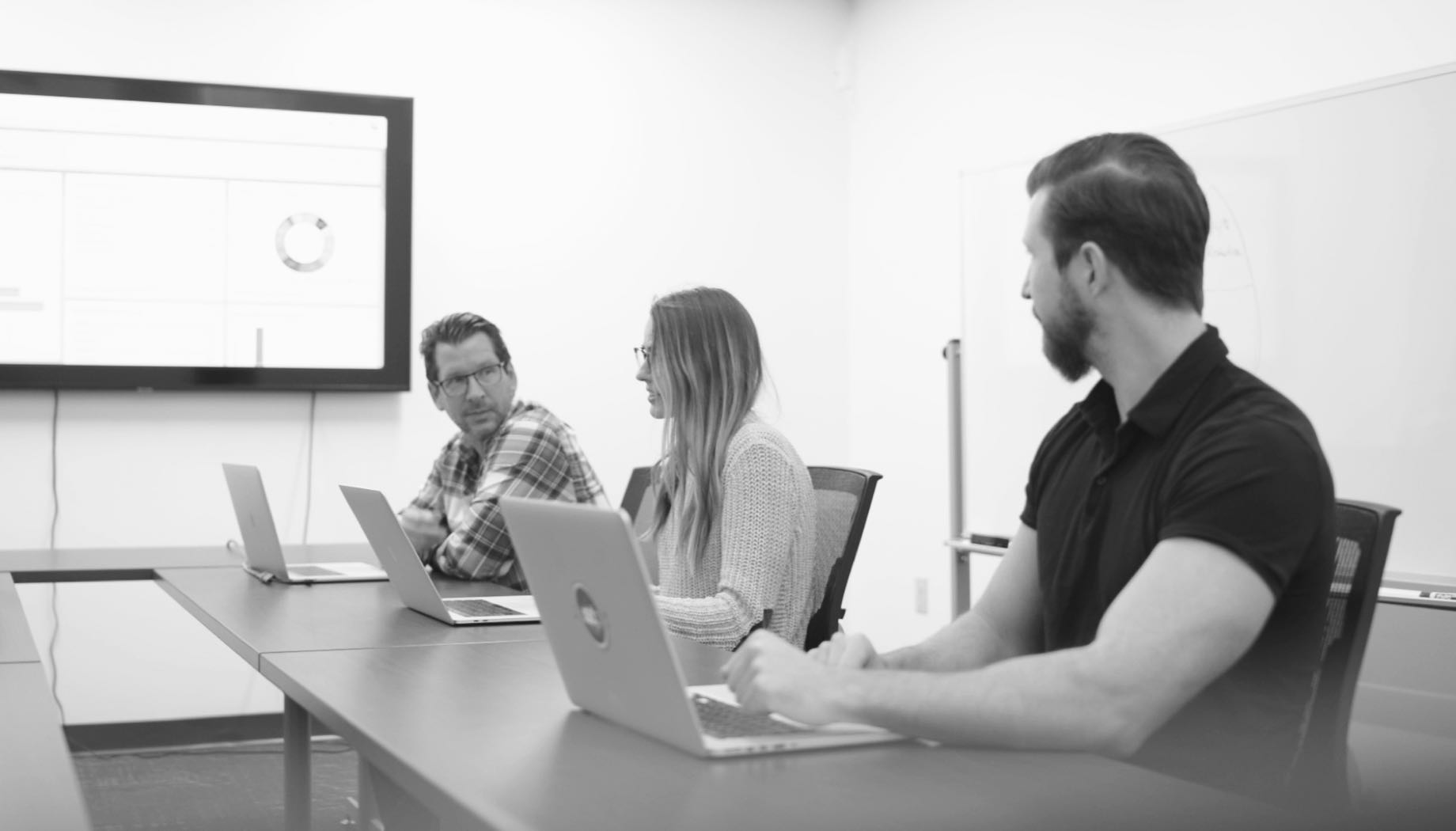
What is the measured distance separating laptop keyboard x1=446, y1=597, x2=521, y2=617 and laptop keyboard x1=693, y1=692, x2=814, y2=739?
0.91m

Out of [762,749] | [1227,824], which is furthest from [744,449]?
[1227,824]

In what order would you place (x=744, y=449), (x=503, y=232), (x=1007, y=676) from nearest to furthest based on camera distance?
(x=1007, y=676) < (x=744, y=449) < (x=503, y=232)

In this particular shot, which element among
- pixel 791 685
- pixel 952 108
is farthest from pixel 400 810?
pixel 952 108

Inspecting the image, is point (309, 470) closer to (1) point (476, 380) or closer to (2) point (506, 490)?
(1) point (476, 380)

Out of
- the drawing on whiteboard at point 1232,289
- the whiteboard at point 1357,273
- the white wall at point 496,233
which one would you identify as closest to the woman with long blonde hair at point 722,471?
the whiteboard at point 1357,273

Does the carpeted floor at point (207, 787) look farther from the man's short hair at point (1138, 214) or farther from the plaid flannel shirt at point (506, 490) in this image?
the man's short hair at point (1138, 214)

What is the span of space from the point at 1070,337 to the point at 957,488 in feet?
8.61

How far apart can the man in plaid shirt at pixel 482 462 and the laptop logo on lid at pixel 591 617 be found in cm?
147

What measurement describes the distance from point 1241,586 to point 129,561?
2.86 m

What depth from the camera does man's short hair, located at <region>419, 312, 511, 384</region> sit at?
10.4 ft

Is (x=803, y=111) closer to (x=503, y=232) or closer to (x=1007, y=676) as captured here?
(x=503, y=232)

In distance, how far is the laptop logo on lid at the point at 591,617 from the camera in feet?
4.09

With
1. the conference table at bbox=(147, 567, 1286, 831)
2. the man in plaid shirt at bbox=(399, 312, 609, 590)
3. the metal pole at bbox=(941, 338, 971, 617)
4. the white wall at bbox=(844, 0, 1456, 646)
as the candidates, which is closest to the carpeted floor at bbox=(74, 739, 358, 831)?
the man in plaid shirt at bbox=(399, 312, 609, 590)

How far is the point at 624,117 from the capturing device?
4.93 meters
